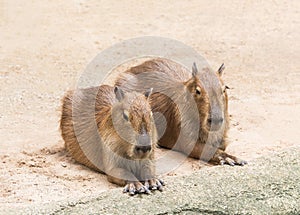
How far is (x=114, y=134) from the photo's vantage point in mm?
5844

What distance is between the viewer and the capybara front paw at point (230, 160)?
19.8ft

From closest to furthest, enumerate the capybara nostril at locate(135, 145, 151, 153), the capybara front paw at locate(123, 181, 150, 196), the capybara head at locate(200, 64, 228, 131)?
the capybara front paw at locate(123, 181, 150, 196) < the capybara nostril at locate(135, 145, 151, 153) < the capybara head at locate(200, 64, 228, 131)

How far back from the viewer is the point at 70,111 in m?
6.58

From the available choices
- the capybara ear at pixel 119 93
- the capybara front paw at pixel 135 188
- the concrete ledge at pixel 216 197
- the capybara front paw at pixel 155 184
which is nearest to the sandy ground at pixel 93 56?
the capybara front paw at pixel 155 184

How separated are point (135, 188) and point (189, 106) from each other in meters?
1.50

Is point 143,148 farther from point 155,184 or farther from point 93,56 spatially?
point 93,56

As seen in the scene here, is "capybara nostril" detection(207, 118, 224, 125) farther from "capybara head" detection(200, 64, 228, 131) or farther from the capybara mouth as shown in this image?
the capybara mouth

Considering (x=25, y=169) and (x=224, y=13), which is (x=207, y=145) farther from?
(x=224, y=13)

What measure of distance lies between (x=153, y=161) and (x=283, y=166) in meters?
1.07

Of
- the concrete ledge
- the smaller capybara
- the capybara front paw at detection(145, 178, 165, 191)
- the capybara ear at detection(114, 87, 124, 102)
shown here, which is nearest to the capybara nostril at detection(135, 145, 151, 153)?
the smaller capybara

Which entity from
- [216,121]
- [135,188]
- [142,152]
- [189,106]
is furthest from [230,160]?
[135,188]

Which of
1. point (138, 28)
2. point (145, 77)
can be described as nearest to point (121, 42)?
point (138, 28)

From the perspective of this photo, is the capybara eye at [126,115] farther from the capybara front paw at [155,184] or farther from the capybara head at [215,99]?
the capybara head at [215,99]

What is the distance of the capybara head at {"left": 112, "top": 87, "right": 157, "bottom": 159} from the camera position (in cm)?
552
